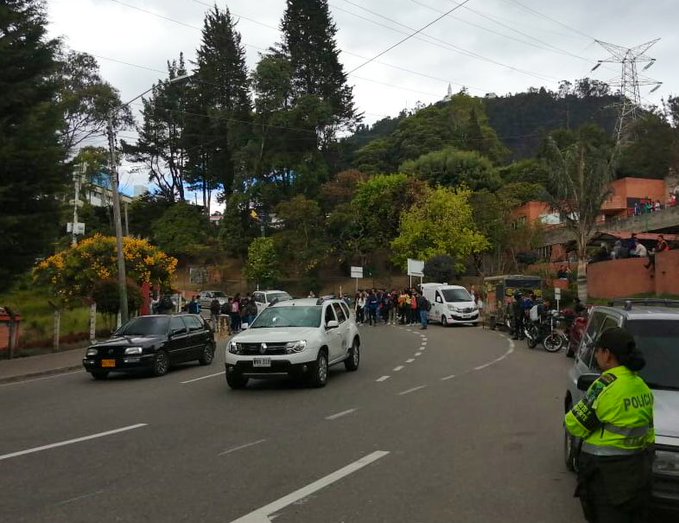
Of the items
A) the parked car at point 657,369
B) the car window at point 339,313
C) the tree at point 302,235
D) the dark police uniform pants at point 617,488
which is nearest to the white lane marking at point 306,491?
the parked car at point 657,369

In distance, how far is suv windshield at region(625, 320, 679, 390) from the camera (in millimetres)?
5824

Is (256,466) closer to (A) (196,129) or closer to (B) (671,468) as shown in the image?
(B) (671,468)

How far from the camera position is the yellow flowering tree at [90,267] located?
98.0ft

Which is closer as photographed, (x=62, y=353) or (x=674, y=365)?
(x=674, y=365)

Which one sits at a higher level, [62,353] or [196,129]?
[196,129]

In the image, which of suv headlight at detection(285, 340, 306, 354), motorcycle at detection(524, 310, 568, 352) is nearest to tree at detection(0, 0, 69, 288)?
suv headlight at detection(285, 340, 306, 354)

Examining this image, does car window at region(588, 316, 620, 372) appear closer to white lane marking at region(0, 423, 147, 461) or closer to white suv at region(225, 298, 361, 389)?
white lane marking at region(0, 423, 147, 461)

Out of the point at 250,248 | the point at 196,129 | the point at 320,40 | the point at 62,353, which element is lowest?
the point at 62,353

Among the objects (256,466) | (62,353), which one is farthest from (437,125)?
(256,466)

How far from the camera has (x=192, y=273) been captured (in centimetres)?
7075

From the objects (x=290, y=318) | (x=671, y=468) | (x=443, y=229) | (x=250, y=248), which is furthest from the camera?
(x=250, y=248)

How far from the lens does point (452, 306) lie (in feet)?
108

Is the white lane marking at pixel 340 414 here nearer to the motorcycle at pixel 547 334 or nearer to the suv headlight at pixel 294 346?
the suv headlight at pixel 294 346

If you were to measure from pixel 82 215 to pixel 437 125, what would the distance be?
40.4m
